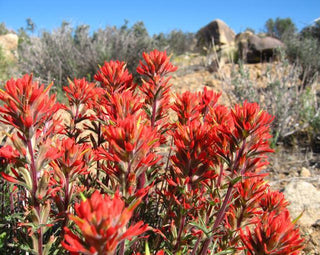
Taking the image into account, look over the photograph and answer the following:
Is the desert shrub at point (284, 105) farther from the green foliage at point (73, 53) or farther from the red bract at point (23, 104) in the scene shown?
the red bract at point (23, 104)

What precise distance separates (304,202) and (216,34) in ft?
38.0

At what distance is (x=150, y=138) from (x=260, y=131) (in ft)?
1.31

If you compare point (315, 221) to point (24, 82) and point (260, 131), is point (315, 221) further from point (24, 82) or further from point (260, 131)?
point (24, 82)

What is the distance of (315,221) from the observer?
90.7 inches

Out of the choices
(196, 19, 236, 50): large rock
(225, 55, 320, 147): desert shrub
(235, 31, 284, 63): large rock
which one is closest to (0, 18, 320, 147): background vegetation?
(225, 55, 320, 147): desert shrub

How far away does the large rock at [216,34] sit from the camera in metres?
12.8

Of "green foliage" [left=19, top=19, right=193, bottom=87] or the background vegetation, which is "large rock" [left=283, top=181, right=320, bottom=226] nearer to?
the background vegetation

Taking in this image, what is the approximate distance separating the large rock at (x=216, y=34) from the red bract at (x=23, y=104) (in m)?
12.2

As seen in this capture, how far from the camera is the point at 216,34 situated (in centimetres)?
1300

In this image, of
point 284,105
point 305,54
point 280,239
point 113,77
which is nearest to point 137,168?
point 280,239

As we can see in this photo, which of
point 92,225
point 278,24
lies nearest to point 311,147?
point 92,225

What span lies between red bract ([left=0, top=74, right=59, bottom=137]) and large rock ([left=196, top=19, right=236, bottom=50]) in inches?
479

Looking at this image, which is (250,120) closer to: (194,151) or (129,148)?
(194,151)

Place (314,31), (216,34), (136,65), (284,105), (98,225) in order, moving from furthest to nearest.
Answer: (216,34)
(314,31)
(136,65)
(284,105)
(98,225)
